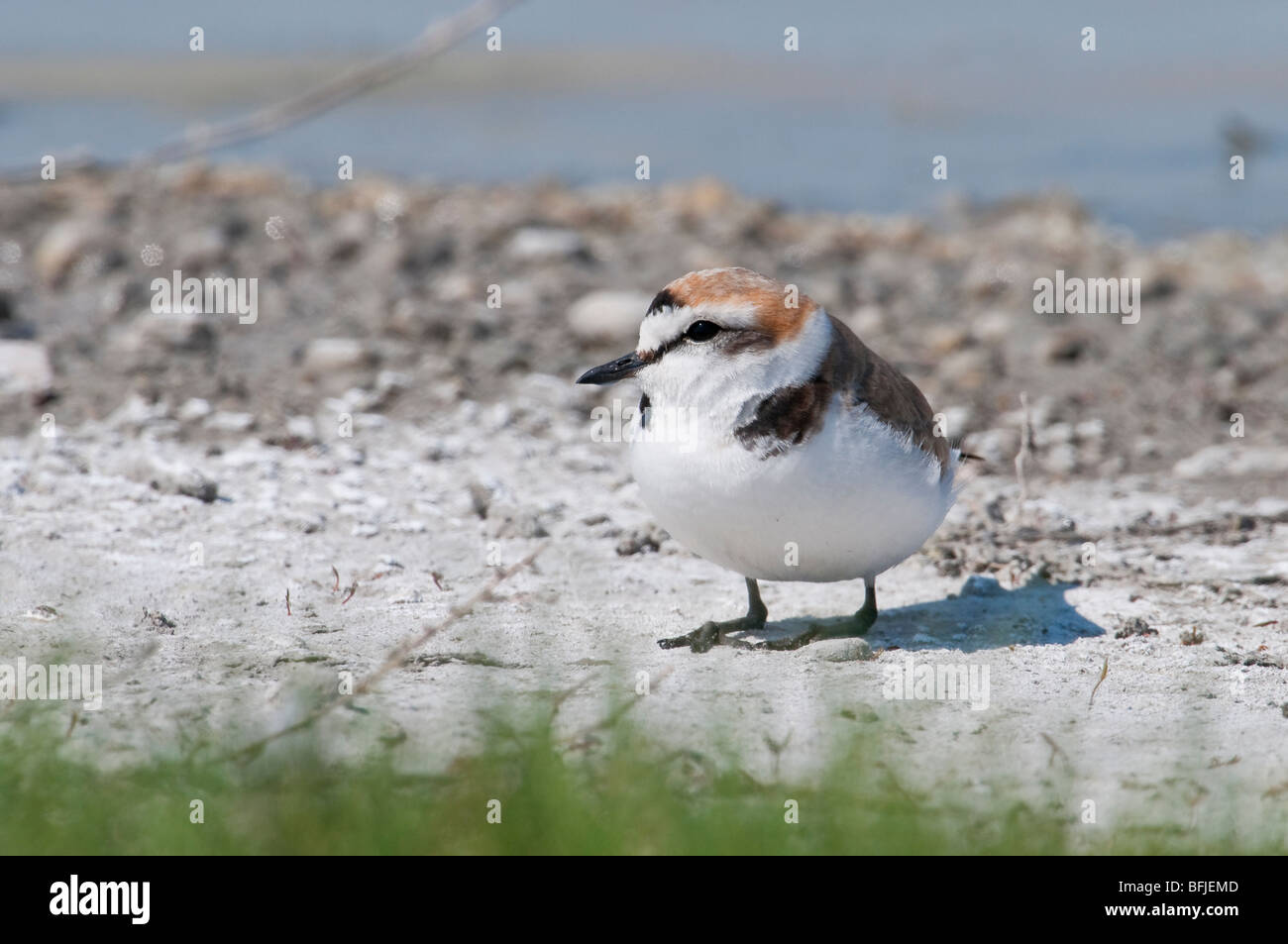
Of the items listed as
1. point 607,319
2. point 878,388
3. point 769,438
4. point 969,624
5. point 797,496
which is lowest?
point 969,624

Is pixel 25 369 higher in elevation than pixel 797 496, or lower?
higher

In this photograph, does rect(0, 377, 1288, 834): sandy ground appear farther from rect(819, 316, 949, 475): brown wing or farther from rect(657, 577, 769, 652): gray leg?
rect(819, 316, 949, 475): brown wing

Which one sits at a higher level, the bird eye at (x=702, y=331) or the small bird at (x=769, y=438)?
the bird eye at (x=702, y=331)

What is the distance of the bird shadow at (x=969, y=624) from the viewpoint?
5.12 meters

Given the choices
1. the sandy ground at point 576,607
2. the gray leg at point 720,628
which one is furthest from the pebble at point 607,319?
the gray leg at point 720,628

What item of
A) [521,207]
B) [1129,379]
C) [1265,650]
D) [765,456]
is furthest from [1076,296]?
[765,456]

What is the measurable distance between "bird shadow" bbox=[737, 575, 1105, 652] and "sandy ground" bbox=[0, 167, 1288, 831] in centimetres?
2

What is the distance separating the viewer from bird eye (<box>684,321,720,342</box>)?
15.7 ft

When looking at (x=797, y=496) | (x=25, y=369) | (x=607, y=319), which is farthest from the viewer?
(x=607, y=319)

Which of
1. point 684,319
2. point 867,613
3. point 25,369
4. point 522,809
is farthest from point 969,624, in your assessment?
point 25,369

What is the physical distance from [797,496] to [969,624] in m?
1.08

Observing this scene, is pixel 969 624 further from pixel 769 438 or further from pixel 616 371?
pixel 616 371

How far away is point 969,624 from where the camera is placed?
17.5ft

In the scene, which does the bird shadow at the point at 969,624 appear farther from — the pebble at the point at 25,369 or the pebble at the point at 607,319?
the pebble at the point at 25,369
